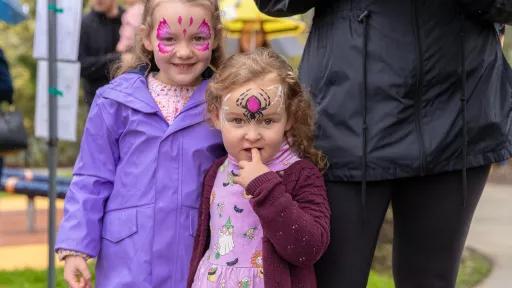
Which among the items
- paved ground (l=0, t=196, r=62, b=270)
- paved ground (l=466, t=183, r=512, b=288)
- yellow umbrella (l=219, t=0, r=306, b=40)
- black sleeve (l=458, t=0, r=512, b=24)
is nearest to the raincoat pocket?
black sleeve (l=458, t=0, r=512, b=24)

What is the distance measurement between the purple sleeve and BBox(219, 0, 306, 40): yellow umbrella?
16.2 ft

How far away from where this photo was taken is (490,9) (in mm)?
2271

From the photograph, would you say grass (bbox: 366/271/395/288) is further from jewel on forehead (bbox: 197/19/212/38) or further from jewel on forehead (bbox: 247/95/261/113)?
jewel on forehead (bbox: 247/95/261/113)

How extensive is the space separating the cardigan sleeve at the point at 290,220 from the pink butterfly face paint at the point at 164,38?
586mm

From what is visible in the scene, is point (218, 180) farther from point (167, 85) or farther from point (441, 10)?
point (441, 10)

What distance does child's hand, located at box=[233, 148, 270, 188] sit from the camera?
2.18 m

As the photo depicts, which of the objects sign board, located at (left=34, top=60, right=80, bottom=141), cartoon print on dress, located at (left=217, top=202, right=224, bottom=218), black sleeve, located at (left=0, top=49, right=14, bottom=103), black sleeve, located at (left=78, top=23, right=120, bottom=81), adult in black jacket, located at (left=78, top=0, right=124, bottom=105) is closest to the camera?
cartoon print on dress, located at (left=217, top=202, right=224, bottom=218)

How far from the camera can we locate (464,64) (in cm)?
232

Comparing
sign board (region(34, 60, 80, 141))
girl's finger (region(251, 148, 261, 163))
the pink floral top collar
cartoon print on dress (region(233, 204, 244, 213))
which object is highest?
the pink floral top collar

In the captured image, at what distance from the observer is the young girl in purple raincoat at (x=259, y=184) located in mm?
→ 2188

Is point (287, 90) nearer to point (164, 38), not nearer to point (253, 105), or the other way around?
point (253, 105)

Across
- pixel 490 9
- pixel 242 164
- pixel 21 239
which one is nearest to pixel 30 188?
pixel 21 239

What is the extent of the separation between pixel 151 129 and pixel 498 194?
24.1 feet

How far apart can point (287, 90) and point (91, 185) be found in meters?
0.69
